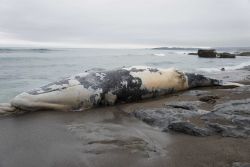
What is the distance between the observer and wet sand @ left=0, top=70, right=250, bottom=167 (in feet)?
9.39

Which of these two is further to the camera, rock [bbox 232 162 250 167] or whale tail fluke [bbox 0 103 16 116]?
whale tail fluke [bbox 0 103 16 116]

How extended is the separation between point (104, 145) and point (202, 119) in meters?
1.47

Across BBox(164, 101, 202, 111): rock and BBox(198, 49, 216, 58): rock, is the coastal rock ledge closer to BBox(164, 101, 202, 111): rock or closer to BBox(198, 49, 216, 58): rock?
BBox(164, 101, 202, 111): rock

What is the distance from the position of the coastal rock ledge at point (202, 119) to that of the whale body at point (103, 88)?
1.13 metres

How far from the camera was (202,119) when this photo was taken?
4113 mm

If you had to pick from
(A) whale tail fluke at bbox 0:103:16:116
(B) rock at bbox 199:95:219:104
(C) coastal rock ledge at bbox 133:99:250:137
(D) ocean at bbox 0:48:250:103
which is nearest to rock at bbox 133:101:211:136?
(C) coastal rock ledge at bbox 133:99:250:137

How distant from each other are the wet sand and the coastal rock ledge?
127 millimetres

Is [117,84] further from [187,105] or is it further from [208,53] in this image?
[208,53]

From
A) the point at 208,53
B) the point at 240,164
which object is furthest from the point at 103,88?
the point at 208,53

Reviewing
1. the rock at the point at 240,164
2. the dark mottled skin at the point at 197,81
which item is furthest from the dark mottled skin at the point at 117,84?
the rock at the point at 240,164

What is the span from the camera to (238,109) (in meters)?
4.39

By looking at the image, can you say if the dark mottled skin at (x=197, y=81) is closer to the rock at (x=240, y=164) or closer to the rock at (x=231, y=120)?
the rock at (x=231, y=120)

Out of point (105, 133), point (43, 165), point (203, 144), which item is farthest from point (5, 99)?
point (203, 144)

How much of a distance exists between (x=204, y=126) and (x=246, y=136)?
1.71ft
